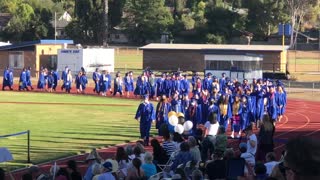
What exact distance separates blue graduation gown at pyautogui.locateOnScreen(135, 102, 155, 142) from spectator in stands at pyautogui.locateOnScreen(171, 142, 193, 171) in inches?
421

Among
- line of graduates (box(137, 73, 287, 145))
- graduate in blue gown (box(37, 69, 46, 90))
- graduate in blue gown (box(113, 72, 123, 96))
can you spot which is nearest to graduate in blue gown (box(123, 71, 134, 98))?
graduate in blue gown (box(113, 72, 123, 96))

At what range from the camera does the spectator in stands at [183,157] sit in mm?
11578

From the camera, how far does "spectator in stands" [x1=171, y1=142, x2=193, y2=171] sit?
38.0 ft

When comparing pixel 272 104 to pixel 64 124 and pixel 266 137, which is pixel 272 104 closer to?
pixel 64 124

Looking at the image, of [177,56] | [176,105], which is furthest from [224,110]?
[177,56]

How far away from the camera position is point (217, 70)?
4950cm

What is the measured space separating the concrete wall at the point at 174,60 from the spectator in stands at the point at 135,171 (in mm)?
55645

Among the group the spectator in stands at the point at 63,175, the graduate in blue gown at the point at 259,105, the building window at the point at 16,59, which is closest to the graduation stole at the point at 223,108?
the graduate in blue gown at the point at 259,105

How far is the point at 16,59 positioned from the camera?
5638 centimetres

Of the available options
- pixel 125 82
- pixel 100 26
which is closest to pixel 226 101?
pixel 125 82

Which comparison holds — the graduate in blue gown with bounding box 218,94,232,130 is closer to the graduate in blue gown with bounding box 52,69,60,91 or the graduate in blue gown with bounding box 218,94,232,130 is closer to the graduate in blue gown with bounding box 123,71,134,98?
the graduate in blue gown with bounding box 123,71,134,98

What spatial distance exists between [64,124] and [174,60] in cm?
4097

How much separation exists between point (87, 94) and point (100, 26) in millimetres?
46828

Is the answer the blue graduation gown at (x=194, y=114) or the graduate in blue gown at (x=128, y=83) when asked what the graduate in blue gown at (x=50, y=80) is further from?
the blue graduation gown at (x=194, y=114)
